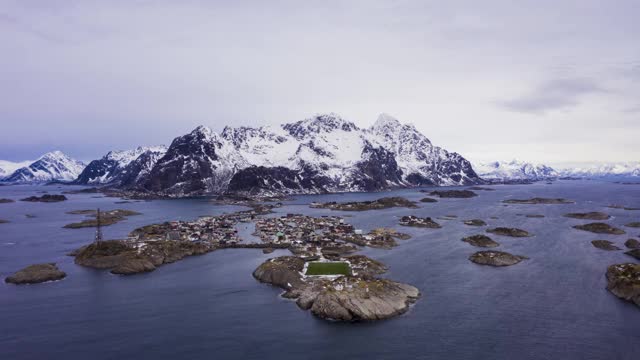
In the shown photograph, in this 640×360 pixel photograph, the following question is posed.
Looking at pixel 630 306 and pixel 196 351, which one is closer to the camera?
pixel 196 351

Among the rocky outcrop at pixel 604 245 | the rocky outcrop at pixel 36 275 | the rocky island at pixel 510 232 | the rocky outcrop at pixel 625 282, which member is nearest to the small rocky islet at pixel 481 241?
the rocky island at pixel 510 232

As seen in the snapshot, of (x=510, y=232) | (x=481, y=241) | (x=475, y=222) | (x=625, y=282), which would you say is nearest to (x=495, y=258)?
(x=481, y=241)

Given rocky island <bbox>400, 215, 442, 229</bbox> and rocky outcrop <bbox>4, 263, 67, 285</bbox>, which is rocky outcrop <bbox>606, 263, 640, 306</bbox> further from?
rocky outcrop <bbox>4, 263, 67, 285</bbox>

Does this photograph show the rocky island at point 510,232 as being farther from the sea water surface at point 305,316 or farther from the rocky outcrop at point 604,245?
the sea water surface at point 305,316

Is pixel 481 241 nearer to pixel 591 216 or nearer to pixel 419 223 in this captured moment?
pixel 419 223

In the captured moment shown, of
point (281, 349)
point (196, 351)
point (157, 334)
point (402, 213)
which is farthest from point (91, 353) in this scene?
point (402, 213)

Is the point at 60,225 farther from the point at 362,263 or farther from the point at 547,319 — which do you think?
the point at 547,319
